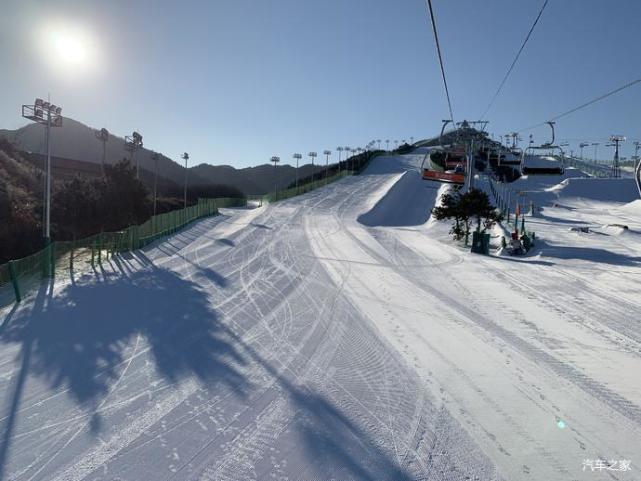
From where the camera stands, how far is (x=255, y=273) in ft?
55.1

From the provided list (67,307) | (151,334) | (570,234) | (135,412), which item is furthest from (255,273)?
(570,234)

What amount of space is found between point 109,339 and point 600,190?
66392mm

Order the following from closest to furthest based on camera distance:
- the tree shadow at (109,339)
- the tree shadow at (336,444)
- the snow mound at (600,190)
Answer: the tree shadow at (336,444)
the tree shadow at (109,339)
the snow mound at (600,190)

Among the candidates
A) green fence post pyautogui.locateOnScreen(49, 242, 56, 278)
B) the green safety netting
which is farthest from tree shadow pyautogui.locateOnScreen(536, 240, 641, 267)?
green fence post pyautogui.locateOnScreen(49, 242, 56, 278)

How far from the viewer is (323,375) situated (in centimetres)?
719

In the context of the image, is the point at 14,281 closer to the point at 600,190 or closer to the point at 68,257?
the point at 68,257

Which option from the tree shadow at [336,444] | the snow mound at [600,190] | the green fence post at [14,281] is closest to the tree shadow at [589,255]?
the tree shadow at [336,444]

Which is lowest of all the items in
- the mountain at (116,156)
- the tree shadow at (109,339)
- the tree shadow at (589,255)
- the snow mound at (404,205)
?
the tree shadow at (109,339)

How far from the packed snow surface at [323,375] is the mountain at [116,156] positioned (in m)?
112

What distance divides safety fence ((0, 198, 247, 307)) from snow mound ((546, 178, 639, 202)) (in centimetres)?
5099

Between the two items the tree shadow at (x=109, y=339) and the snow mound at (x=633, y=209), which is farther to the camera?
the snow mound at (x=633, y=209)

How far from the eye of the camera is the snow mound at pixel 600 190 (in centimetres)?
6095

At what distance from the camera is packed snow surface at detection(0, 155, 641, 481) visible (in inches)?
193

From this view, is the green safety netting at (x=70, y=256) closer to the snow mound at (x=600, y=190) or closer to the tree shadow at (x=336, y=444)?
the tree shadow at (x=336, y=444)
